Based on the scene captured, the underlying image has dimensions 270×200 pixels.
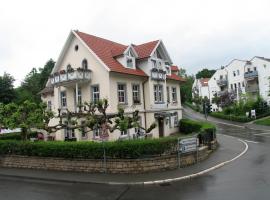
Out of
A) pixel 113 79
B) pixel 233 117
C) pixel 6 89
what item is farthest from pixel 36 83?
pixel 113 79

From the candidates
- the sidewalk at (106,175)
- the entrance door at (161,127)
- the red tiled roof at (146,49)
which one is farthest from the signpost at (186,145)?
the entrance door at (161,127)

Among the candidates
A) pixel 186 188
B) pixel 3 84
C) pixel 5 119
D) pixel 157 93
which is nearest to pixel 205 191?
pixel 186 188

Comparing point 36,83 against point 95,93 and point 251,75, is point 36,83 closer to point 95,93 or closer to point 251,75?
point 251,75

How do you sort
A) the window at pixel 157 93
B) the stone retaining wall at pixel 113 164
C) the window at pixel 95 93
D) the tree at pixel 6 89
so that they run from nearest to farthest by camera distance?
the stone retaining wall at pixel 113 164, the window at pixel 95 93, the window at pixel 157 93, the tree at pixel 6 89

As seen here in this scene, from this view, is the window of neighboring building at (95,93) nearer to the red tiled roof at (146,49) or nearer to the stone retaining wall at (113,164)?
the red tiled roof at (146,49)

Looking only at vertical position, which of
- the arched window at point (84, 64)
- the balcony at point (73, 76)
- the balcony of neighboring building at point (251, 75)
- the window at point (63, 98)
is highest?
the balcony of neighboring building at point (251, 75)

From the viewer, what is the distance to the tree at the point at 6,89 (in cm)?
5184

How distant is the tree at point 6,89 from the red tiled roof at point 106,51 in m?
28.0

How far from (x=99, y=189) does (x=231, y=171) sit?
663 centimetres

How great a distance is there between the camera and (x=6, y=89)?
52.2 m

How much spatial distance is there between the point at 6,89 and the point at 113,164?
42674 mm

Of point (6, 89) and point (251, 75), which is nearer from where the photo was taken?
point (6, 89)

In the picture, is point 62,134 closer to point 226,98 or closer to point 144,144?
point 144,144

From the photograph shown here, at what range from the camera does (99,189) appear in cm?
1272
